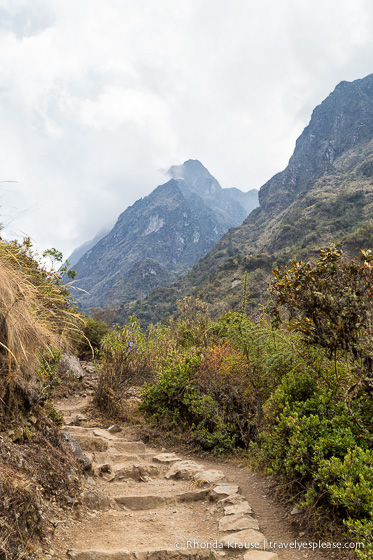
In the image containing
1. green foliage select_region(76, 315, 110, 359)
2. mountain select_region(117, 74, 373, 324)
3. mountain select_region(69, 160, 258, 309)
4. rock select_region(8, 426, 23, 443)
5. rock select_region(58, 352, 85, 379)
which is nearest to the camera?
rock select_region(8, 426, 23, 443)

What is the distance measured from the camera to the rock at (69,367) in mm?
8945

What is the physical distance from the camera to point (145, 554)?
2387 mm

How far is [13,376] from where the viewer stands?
2.89m

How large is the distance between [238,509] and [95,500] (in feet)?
4.56

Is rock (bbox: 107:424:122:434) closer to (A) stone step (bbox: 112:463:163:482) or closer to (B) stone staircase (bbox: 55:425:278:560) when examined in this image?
(B) stone staircase (bbox: 55:425:278:560)

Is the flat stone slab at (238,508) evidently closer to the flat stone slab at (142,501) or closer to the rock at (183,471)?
the flat stone slab at (142,501)

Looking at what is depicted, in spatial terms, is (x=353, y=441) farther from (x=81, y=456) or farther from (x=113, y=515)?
(x=81, y=456)

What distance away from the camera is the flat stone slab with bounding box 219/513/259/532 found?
293 centimetres

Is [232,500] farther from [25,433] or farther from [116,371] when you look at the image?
[116,371]

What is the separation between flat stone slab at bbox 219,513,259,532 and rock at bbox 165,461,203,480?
1282 millimetres

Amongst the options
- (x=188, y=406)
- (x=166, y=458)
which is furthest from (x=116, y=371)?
(x=166, y=458)

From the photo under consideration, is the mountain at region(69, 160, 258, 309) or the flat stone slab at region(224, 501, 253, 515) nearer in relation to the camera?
the flat stone slab at region(224, 501, 253, 515)

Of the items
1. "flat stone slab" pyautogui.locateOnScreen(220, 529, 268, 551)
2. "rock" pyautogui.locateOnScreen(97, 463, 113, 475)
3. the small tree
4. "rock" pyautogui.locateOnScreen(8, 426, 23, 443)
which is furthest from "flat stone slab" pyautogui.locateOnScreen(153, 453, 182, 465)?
the small tree

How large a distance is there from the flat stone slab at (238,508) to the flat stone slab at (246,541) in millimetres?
351
